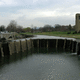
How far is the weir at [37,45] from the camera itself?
1090 inches

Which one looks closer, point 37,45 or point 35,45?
point 37,45

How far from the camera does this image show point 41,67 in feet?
63.0

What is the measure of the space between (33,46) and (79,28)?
41132 mm

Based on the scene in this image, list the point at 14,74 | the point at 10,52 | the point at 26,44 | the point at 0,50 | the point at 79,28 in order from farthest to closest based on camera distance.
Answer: the point at 79,28 → the point at 26,44 → the point at 10,52 → the point at 0,50 → the point at 14,74

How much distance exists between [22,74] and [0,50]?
11584mm

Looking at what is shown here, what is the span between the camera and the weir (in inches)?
1090

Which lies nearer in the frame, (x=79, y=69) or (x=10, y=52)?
(x=79, y=69)

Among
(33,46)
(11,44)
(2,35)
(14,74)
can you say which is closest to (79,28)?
(33,46)

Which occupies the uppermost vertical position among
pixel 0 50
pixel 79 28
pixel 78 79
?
pixel 79 28

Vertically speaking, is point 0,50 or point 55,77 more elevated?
point 0,50

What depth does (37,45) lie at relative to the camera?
133 feet

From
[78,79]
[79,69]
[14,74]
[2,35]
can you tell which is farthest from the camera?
[2,35]

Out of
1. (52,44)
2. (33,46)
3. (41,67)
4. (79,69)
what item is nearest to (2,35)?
(33,46)

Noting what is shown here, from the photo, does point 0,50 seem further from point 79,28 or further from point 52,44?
point 79,28
